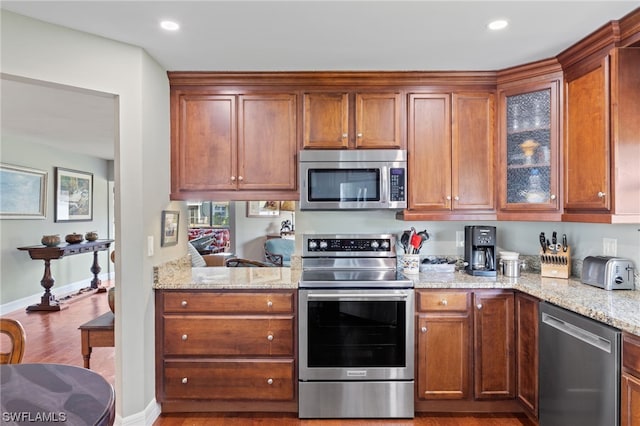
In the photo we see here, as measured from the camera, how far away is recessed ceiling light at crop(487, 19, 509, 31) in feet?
6.67

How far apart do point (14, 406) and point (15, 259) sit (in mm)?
5102

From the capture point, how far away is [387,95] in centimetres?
278

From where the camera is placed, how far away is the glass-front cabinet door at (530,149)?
2510mm

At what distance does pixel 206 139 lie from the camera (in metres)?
2.78

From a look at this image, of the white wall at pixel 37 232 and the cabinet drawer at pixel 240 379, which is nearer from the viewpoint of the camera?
the cabinet drawer at pixel 240 379

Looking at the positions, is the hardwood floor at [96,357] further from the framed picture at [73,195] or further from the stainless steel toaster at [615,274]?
the framed picture at [73,195]

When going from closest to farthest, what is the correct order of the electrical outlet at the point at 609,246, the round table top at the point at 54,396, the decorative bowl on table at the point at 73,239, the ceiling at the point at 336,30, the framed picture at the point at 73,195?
the round table top at the point at 54,396 < the ceiling at the point at 336,30 < the electrical outlet at the point at 609,246 < the decorative bowl on table at the point at 73,239 < the framed picture at the point at 73,195

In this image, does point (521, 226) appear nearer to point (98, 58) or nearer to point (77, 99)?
point (98, 58)

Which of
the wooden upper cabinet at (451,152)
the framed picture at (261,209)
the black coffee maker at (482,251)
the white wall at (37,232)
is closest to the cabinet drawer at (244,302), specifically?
the wooden upper cabinet at (451,152)

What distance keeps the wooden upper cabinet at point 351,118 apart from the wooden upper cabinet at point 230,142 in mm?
162

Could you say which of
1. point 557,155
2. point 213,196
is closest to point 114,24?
point 213,196

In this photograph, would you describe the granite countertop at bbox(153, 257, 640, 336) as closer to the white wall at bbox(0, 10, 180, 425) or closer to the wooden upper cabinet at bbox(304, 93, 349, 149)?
the white wall at bbox(0, 10, 180, 425)

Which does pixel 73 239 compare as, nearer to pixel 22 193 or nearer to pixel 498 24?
pixel 22 193

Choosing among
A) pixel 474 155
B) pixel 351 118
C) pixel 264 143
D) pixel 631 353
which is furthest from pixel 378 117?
pixel 631 353
